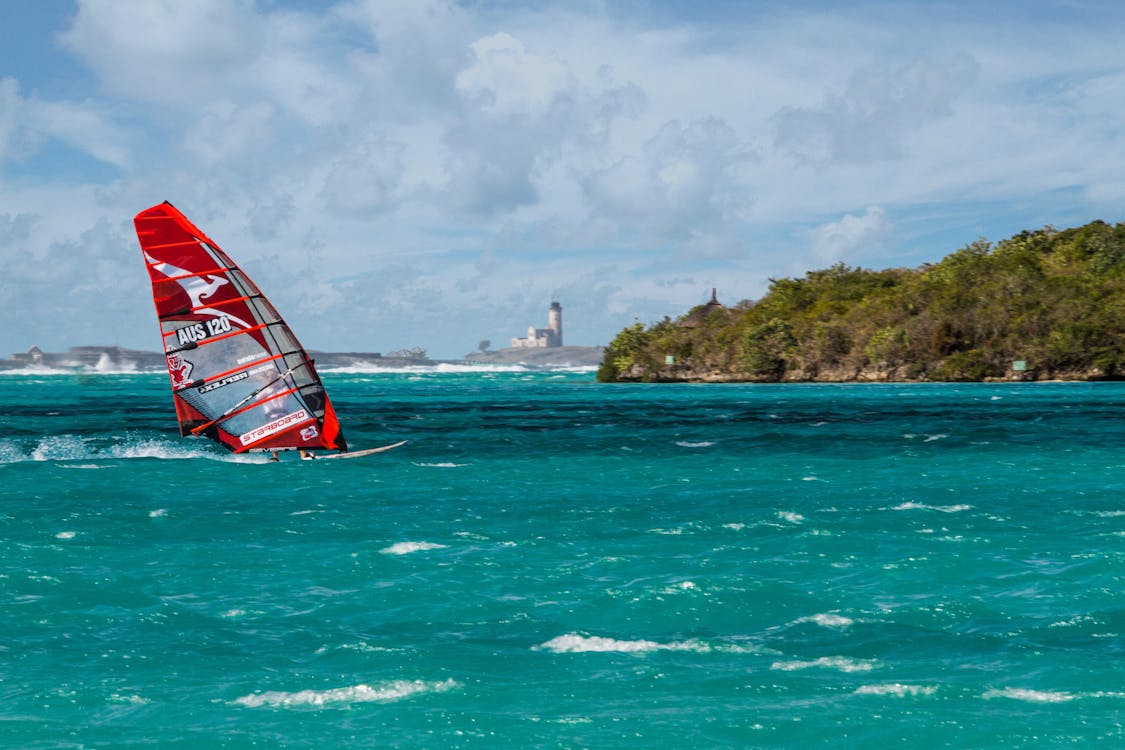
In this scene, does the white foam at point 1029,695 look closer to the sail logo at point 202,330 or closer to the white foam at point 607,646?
the white foam at point 607,646

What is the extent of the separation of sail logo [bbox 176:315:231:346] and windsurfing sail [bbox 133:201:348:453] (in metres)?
0.04

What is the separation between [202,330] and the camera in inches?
1751

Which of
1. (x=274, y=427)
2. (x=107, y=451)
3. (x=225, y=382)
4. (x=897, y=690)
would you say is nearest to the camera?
(x=897, y=690)

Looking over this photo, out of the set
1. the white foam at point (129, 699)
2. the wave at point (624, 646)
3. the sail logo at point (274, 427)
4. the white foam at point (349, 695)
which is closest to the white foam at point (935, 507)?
the wave at point (624, 646)

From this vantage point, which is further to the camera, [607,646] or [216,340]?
[216,340]

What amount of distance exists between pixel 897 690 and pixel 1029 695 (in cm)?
183

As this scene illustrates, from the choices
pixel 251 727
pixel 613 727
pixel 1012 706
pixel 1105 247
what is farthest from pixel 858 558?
pixel 1105 247

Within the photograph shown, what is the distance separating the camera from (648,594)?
23172 mm

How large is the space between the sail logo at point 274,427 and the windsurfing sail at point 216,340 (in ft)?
0.67

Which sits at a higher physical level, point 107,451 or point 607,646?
point 107,451

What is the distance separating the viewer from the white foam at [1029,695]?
16297 millimetres

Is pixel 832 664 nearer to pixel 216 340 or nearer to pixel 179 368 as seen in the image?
pixel 216 340

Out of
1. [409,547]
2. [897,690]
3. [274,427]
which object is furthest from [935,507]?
[274,427]

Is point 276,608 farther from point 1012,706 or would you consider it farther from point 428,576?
point 1012,706
